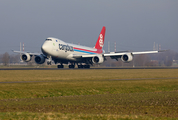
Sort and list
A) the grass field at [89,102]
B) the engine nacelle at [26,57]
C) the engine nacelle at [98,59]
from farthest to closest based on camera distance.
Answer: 1. the engine nacelle at [26,57]
2. the engine nacelle at [98,59]
3. the grass field at [89,102]

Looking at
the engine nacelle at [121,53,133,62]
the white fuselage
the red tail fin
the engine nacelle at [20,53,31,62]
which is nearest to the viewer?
the white fuselage

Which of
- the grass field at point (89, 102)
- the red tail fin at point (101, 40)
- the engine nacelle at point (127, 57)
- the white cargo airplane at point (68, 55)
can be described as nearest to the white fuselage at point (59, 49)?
the white cargo airplane at point (68, 55)

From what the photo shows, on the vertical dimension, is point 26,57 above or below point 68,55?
below

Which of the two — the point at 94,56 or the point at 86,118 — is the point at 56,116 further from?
the point at 94,56

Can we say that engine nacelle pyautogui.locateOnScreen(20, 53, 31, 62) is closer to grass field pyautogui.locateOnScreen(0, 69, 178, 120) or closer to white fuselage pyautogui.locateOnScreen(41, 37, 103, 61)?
white fuselage pyautogui.locateOnScreen(41, 37, 103, 61)

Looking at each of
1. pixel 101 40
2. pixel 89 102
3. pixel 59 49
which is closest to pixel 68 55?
pixel 59 49

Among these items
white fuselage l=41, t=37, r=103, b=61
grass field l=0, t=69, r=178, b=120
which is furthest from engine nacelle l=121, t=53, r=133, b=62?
grass field l=0, t=69, r=178, b=120

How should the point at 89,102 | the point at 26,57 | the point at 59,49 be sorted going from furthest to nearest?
1. the point at 26,57
2. the point at 59,49
3. the point at 89,102

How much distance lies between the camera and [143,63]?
139875 mm

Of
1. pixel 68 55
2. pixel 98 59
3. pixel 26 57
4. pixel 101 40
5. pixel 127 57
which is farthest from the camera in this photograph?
pixel 101 40

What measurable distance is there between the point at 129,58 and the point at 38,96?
1850 inches

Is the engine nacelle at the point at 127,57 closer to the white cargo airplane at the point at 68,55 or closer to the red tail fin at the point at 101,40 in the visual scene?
the white cargo airplane at the point at 68,55

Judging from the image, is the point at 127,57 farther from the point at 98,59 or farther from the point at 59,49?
the point at 59,49

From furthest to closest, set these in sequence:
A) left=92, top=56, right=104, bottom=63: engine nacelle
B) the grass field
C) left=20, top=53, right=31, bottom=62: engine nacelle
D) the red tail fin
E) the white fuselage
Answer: the red tail fin < left=20, top=53, right=31, bottom=62: engine nacelle < left=92, top=56, right=104, bottom=63: engine nacelle < the white fuselage < the grass field
